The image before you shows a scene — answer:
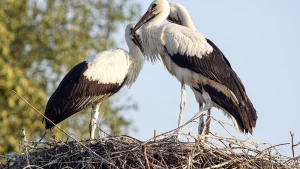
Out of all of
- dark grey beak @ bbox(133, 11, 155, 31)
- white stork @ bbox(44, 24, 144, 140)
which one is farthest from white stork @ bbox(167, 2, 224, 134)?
white stork @ bbox(44, 24, 144, 140)

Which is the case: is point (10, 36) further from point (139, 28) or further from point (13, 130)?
point (139, 28)

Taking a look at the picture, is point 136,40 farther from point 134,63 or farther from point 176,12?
point 176,12

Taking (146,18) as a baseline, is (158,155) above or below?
below

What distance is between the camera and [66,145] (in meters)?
9.45

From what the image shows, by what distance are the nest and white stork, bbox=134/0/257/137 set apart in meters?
2.05

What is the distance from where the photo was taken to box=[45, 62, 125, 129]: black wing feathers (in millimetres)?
12023

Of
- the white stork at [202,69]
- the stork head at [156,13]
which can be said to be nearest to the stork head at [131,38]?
the stork head at [156,13]

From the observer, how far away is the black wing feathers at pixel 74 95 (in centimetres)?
1202

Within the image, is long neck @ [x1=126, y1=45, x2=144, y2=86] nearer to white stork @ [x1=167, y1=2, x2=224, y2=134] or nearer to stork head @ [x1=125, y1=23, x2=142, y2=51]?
stork head @ [x1=125, y1=23, x2=142, y2=51]

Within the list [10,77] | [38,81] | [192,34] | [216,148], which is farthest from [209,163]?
[38,81]

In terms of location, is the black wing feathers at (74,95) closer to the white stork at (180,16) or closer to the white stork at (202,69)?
the white stork at (202,69)

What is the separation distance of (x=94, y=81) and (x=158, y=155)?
3.50 meters

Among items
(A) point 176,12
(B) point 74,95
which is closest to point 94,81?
(B) point 74,95

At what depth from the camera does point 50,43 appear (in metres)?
18.3
